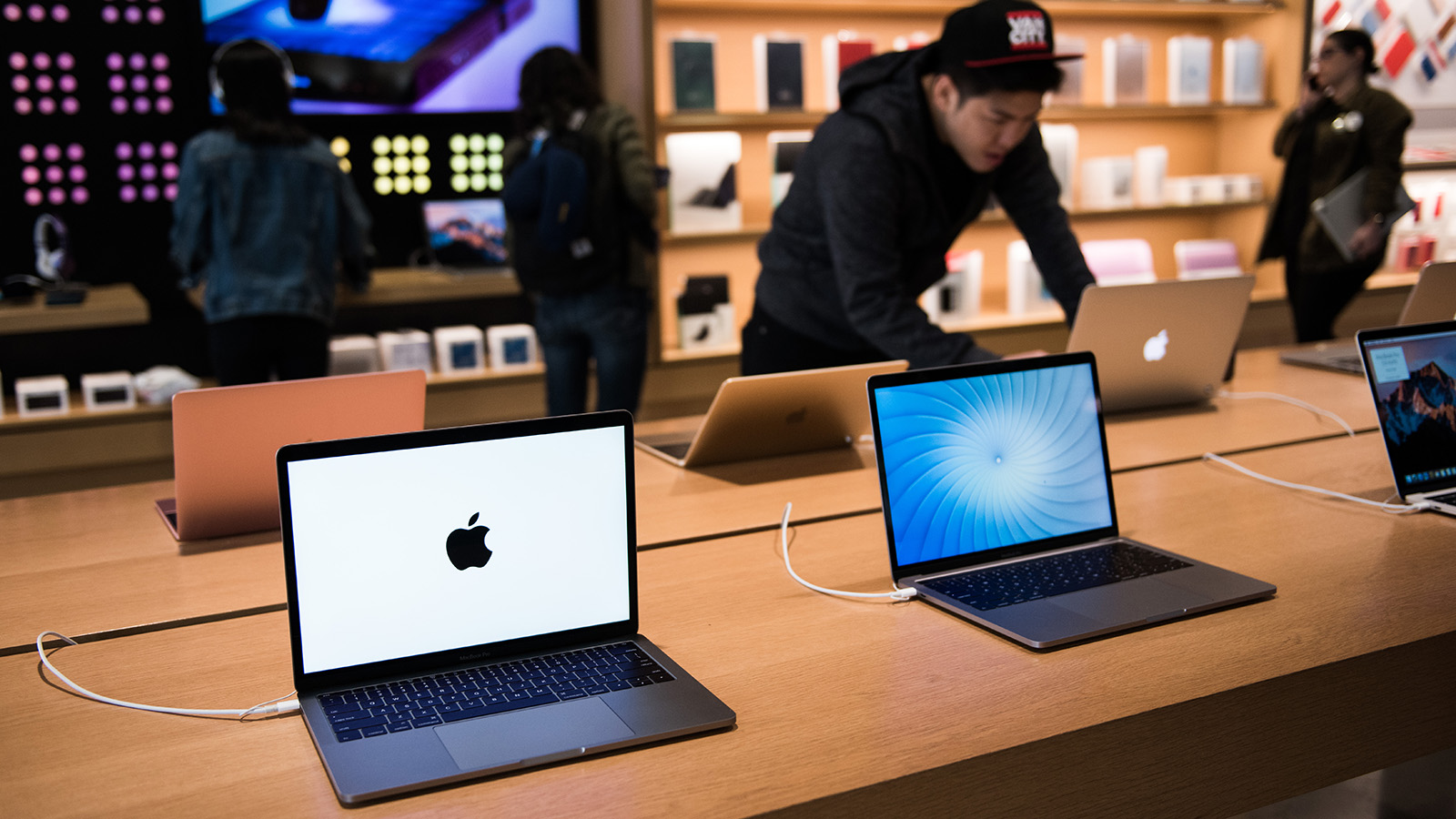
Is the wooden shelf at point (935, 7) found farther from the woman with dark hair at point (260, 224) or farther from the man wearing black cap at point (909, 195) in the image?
the man wearing black cap at point (909, 195)

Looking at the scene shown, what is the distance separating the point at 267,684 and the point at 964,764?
0.69 m

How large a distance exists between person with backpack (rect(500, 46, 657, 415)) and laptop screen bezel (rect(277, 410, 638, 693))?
76.3 inches

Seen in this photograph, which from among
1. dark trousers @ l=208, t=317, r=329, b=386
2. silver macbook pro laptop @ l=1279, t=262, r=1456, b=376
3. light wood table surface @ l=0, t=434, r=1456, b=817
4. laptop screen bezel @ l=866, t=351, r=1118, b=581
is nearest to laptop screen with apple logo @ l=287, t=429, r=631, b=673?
light wood table surface @ l=0, t=434, r=1456, b=817

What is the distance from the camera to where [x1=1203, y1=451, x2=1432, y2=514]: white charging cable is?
1.64 meters

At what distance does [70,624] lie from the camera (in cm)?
131

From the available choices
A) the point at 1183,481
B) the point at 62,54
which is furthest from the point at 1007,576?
the point at 62,54

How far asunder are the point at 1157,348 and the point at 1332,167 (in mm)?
2452

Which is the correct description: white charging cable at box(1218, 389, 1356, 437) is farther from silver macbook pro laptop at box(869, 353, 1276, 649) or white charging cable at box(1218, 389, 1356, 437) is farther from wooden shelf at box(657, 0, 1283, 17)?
wooden shelf at box(657, 0, 1283, 17)

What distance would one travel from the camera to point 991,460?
1447 mm

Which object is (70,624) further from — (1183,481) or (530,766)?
(1183,481)

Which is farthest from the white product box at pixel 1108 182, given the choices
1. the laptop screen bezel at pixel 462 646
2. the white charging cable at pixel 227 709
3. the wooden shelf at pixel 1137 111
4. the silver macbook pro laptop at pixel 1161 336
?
the white charging cable at pixel 227 709

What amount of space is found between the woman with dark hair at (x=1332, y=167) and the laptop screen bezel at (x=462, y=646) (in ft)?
12.0

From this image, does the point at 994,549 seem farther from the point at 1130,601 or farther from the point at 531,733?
the point at 531,733

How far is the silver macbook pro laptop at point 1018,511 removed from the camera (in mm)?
1300
